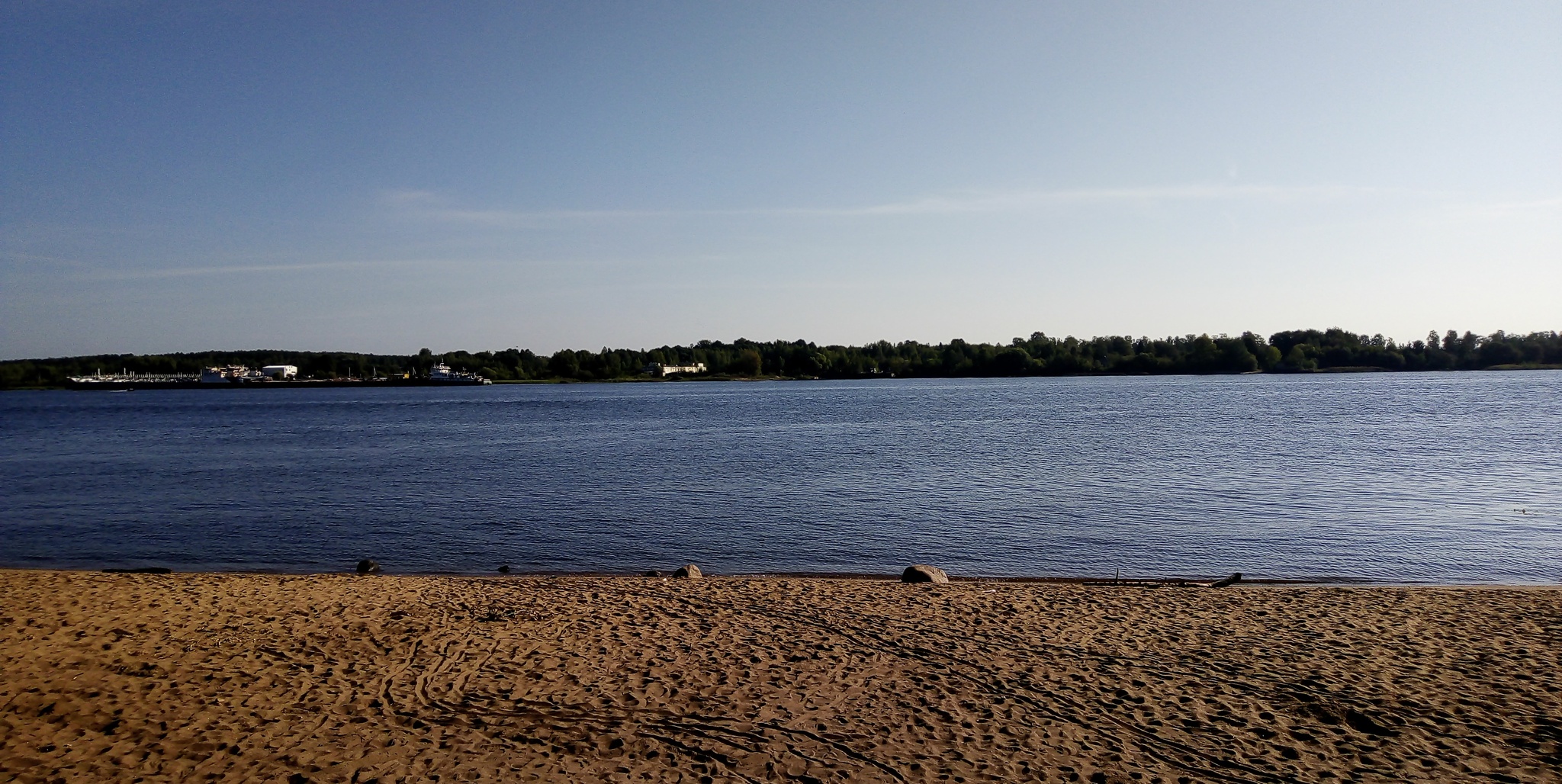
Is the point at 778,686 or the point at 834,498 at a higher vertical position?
the point at 778,686

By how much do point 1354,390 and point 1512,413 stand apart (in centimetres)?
5059

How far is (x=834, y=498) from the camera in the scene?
28.3 metres

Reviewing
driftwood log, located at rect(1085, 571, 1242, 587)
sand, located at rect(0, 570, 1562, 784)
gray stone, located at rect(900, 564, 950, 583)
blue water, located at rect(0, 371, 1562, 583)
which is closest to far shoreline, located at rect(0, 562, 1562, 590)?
driftwood log, located at rect(1085, 571, 1242, 587)

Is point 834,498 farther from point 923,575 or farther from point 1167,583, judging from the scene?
point 1167,583

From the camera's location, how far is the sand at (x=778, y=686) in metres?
7.74

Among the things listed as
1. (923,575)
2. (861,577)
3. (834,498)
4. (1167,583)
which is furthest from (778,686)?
(834,498)

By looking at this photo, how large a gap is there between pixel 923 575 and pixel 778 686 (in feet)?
21.9

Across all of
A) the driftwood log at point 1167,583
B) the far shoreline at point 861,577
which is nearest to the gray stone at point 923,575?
the far shoreline at point 861,577

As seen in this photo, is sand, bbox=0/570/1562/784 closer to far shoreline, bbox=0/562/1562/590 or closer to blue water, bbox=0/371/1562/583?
far shoreline, bbox=0/562/1562/590

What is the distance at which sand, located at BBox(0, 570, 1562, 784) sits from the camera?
25.4ft

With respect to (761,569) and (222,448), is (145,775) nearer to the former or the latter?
(761,569)

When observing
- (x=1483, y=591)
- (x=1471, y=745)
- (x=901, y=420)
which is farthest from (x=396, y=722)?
(x=901, y=420)

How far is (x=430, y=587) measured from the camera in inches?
608

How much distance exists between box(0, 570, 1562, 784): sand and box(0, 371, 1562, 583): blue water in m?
4.94
